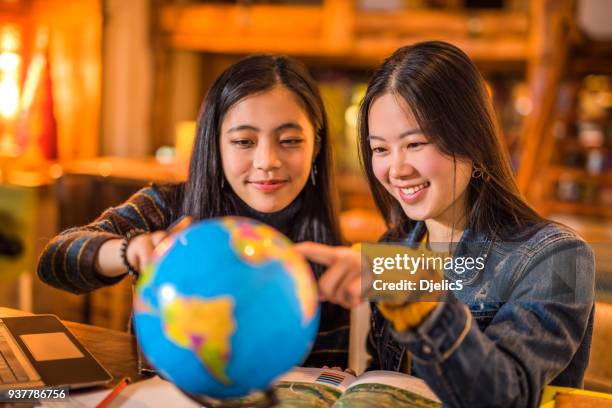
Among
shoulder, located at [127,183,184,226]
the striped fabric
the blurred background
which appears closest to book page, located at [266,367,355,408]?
the striped fabric

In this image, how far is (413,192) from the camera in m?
1.42

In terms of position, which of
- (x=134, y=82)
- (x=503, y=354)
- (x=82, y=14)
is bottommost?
(x=503, y=354)

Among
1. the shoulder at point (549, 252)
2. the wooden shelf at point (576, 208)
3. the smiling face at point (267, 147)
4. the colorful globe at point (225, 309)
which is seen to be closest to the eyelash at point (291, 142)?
the smiling face at point (267, 147)

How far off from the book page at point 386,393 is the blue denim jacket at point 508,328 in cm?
5

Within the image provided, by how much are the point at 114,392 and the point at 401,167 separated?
689mm

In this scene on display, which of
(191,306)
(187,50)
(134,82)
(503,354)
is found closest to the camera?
(191,306)

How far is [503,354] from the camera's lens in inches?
43.3

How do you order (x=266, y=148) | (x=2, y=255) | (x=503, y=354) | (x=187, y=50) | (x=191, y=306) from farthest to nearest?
(x=187, y=50) < (x=2, y=255) < (x=266, y=148) < (x=503, y=354) < (x=191, y=306)

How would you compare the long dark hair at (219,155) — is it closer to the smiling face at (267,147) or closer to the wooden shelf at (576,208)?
the smiling face at (267,147)

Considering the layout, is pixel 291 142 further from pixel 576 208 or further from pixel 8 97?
pixel 8 97

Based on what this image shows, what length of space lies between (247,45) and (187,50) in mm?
1031

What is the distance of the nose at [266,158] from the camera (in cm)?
158

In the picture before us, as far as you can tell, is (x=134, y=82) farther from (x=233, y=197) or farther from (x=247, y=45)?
(x=233, y=197)

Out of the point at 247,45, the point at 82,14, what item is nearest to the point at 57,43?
the point at 82,14
